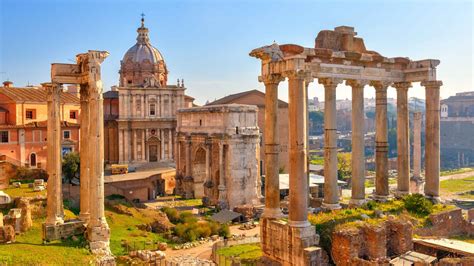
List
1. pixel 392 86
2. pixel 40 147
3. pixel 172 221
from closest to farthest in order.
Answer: pixel 392 86 → pixel 172 221 → pixel 40 147

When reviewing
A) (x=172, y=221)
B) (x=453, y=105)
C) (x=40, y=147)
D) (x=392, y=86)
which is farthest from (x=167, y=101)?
(x=453, y=105)

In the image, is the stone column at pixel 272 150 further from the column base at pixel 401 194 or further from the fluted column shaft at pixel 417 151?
the fluted column shaft at pixel 417 151

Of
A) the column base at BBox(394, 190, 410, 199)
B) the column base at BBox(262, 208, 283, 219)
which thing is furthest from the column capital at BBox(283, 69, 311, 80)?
the column base at BBox(394, 190, 410, 199)

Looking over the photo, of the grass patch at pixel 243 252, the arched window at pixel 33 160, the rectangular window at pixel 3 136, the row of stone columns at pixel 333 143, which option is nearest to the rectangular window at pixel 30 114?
the rectangular window at pixel 3 136

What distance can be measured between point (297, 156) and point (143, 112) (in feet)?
114

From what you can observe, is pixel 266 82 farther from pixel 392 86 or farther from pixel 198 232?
pixel 198 232

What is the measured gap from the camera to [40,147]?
3803 cm

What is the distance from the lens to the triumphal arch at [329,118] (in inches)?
579

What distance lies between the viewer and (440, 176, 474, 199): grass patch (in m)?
53.0

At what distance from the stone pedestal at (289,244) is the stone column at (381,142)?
19.4 ft

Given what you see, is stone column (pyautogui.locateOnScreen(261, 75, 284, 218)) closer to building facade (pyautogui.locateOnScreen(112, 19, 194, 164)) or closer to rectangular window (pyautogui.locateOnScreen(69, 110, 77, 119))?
rectangular window (pyautogui.locateOnScreen(69, 110, 77, 119))

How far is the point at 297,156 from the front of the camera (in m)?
14.7

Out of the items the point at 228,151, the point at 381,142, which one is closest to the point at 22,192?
the point at 228,151

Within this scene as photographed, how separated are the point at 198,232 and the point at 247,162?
36.9 ft
